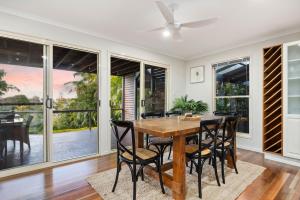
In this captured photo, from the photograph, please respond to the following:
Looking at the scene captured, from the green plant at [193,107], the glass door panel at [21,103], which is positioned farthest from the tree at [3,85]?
the green plant at [193,107]

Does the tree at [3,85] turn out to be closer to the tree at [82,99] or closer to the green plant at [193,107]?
the tree at [82,99]

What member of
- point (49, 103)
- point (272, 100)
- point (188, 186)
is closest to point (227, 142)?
point (188, 186)

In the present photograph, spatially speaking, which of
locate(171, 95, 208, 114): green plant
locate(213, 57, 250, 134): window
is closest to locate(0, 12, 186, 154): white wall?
locate(171, 95, 208, 114): green plant

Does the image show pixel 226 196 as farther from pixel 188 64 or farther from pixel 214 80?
pixel 188 64

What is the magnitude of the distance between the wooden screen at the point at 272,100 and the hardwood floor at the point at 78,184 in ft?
1.90

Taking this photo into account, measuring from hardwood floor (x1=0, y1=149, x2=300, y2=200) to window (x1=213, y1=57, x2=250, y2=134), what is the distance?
4.92 ft

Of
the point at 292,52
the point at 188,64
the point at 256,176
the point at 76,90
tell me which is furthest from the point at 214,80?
the point at 76,90

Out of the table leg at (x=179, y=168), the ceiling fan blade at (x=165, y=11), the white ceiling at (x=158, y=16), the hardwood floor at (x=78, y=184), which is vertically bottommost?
the hardwood floor at (x=78, y=184)

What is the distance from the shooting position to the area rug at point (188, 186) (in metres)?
2.05

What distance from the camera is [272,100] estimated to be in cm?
355

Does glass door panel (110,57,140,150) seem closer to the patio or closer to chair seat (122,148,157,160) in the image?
the patio

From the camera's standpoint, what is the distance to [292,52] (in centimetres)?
314

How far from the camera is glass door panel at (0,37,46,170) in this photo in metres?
2.72

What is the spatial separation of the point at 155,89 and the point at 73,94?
223cm
